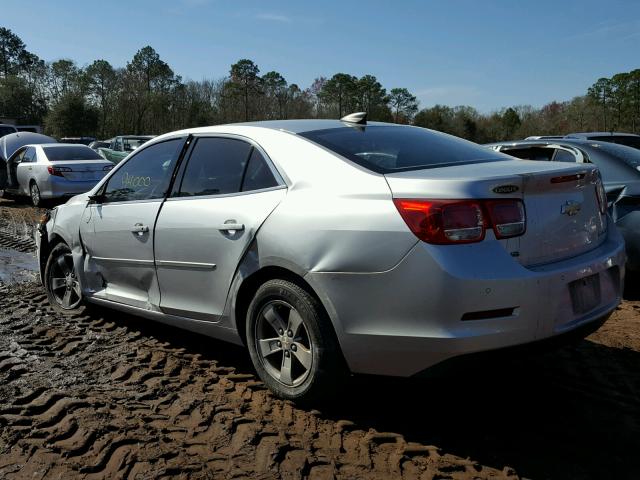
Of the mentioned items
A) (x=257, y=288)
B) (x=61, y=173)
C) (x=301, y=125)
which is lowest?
(x=257, y=288)

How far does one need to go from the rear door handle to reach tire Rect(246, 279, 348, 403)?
0.37 metres

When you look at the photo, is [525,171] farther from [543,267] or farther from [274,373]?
[274,373]

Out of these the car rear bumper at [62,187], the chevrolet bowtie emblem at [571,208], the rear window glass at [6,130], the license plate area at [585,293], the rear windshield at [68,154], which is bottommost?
the car rear bumper at [62,187]

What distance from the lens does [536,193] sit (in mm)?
2986

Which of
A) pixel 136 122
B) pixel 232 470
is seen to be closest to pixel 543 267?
pixel 232 470

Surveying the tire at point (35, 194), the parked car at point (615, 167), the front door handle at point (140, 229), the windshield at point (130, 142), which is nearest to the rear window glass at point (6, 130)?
the windshield at point (130, 142)

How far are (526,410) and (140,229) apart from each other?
274cm

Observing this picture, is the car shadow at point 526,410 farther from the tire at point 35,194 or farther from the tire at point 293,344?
the tire at point 35,194

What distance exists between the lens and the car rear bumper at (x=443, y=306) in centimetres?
271

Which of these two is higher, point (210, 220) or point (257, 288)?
point (210, 220)

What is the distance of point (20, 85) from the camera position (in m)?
63.0

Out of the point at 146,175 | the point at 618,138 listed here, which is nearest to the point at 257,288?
the point at 146,175

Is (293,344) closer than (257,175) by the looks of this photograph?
Yes

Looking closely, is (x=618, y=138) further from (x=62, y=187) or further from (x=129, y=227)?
(x=62, y=187)
